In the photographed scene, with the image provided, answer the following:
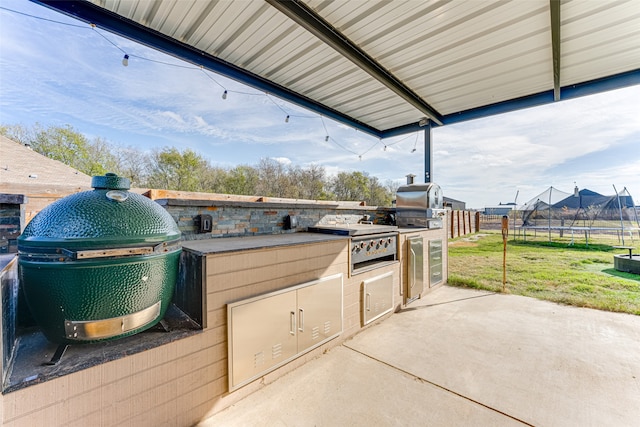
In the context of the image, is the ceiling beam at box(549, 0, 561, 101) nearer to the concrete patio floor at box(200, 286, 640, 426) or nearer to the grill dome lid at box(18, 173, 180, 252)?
the concrete patio floor at box(200, 286, 640, 426)

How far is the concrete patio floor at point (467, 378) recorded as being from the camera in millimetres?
1656

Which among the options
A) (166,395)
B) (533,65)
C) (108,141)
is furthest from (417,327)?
(108,141)

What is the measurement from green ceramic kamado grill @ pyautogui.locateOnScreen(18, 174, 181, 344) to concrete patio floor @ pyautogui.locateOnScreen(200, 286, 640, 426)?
0.92 metres

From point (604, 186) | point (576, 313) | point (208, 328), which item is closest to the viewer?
point (208, 328)

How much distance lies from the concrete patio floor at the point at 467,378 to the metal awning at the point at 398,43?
121 inches

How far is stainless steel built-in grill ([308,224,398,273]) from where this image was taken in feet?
9.02

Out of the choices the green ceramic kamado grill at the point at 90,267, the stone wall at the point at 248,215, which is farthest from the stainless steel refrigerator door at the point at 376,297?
the green ceramic kamado grill at the point at 90,267

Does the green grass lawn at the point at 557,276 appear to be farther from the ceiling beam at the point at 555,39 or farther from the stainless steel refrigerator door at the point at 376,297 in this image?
the ceiling beam at the point at 555,39

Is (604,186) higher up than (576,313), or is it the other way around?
(604,186)

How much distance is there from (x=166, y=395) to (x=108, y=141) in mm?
7722

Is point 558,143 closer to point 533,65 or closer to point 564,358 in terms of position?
point 533,65

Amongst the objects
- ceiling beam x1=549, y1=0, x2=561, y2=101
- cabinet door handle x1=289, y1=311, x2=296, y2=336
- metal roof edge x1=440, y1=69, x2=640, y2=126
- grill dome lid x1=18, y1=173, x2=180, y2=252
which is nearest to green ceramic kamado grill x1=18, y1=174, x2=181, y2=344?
grill dome lid x1=18, y1=173, x2=180, y2=252

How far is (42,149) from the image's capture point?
680 cm

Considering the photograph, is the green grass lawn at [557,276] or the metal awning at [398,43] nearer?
the metal awning at [398,43]
